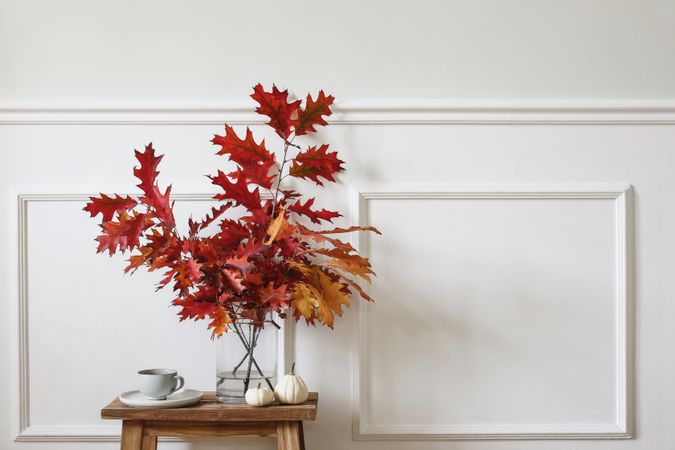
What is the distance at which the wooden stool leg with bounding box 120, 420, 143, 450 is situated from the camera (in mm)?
1318

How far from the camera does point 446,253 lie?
1.54 metres

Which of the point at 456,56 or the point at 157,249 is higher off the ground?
the point at 456,56

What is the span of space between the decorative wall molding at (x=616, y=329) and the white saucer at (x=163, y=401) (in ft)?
1.19

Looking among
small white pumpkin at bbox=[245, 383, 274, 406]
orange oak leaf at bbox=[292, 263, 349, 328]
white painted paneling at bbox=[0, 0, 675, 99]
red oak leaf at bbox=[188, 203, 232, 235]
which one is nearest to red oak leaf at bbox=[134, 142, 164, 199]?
red oak leaf at bbox=[188, 203, 232, 235]

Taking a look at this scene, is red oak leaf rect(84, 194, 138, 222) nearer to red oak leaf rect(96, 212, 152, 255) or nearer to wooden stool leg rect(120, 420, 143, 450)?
red oak leaf rect(96, 212, 152, 255)

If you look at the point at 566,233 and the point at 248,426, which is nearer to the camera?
the point at 248,426

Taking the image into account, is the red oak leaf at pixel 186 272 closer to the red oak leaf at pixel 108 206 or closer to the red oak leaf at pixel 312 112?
the red oak leaf at pixel 108 206

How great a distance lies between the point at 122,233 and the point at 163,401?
34cm

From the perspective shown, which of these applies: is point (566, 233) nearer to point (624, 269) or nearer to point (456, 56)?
point (624, 269)

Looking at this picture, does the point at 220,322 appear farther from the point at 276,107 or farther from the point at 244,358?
the point at 276,107

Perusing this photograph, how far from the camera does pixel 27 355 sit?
5.00 ft

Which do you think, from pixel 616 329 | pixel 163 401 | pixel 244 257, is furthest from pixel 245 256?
pixel 616 329

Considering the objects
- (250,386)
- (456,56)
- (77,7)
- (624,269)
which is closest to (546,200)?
(624,269)

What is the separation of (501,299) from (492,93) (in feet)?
1.53
